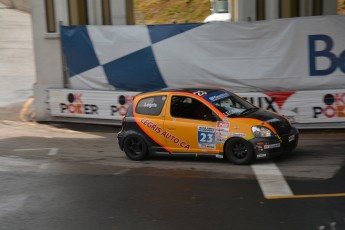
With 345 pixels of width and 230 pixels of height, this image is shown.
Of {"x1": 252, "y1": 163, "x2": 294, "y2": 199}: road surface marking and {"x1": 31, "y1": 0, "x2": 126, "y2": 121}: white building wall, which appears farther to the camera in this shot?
{"x1": 31, "y1": 0, "x2": 126, "y2": 121}: white building wall

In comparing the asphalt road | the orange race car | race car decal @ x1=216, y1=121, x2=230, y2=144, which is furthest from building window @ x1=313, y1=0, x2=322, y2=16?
race car decal @ x1=216, y1=121, x2=230, y2=144

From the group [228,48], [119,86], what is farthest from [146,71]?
[228,48]

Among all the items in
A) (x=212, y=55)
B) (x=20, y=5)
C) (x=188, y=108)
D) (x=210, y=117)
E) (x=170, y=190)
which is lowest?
(x=170, y=190)

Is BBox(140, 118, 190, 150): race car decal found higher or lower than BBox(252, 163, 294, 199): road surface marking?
higher

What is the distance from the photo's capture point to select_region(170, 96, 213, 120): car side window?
404 inches

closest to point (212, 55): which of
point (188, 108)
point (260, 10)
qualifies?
point (260, 10)

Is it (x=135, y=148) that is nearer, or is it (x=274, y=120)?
(x=274, y=120)

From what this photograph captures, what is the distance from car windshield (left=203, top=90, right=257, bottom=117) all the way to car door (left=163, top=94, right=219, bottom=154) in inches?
8.5

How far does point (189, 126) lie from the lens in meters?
10.3

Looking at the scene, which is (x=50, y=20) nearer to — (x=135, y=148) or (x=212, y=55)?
(x=212, y=55)

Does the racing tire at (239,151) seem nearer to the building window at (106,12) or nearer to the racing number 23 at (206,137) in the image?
the racing number 23 at (206,137)

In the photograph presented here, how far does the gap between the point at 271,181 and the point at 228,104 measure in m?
2.35

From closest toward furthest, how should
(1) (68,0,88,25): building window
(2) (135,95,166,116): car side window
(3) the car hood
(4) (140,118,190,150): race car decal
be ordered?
(3) the car hood, (4) (140,118,190,150): race car decal, (2) (135,95,166,116): car side window, (1) (68,0,88,25): building window

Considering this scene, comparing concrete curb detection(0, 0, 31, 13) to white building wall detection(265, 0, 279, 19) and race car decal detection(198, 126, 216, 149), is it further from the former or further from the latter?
race car decal detection(198, 126, 216, 149)
